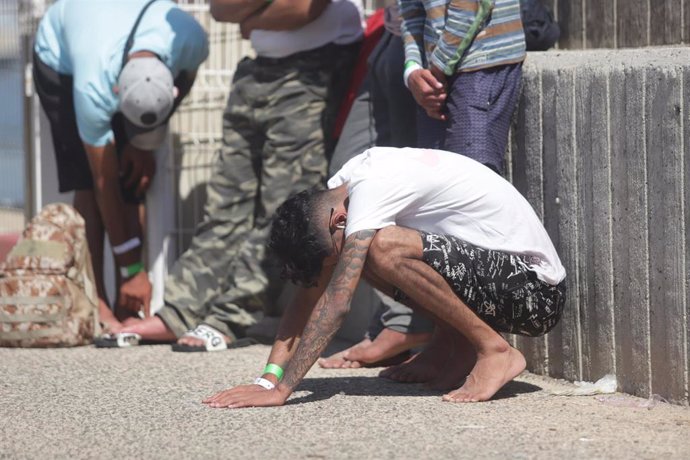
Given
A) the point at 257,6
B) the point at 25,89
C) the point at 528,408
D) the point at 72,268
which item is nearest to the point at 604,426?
the point at 528,408

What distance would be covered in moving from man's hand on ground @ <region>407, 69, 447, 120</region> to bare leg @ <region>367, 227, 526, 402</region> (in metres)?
0.82

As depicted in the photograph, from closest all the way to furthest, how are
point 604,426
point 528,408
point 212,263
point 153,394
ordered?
1. point 604,426
2. point 528,408
3. point 153,394
4. point 212,263

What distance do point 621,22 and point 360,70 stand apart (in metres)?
Result: 1.29

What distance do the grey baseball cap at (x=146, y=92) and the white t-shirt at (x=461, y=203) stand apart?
1962 millimetres

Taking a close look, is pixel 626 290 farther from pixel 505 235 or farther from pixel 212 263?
pixel 212 263

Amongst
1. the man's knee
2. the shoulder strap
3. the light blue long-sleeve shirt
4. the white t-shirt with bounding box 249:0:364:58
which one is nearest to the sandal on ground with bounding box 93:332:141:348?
the light blue long-sleeve shirt

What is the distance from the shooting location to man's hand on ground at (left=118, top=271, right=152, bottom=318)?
7020 millimetres

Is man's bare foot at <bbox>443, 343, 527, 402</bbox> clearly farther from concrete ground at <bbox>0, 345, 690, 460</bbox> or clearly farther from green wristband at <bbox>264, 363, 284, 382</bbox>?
green wristband at <bbox>264, 363, 284, 382</bbox>

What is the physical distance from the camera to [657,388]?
4562 millimetres

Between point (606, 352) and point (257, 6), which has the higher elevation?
point (257, 6)

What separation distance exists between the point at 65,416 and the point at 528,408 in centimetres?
164

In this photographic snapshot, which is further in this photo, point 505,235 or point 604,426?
point 505,235

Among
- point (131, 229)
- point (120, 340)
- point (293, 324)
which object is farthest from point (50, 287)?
point (293, 324)

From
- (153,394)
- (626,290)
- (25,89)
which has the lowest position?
(153,394)
